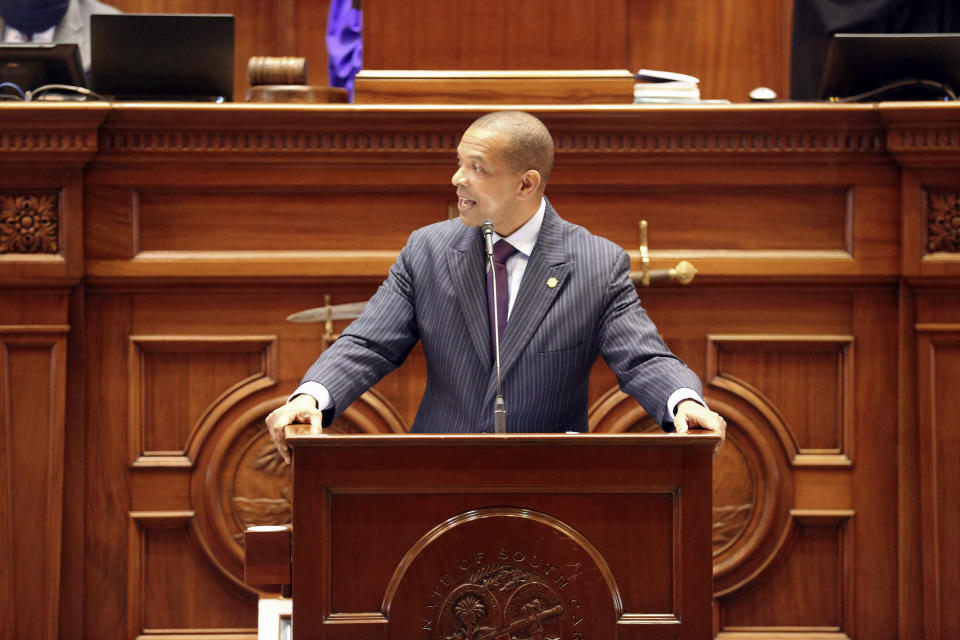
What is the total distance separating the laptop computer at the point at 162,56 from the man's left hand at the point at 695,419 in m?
1.59

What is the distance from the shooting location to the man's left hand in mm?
1799

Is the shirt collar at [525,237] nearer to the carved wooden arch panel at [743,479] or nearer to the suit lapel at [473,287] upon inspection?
the suit lapel at [473,287]

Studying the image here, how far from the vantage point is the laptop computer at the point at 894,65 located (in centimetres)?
277

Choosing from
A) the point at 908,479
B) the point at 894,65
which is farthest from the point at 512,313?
the point at 894,65

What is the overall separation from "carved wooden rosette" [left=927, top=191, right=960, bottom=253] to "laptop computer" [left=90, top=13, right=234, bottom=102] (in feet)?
5.92

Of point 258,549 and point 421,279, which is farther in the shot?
point 421,279

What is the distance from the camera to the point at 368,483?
5.26 ft

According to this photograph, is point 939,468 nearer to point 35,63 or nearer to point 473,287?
point 473,287

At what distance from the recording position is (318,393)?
2.00 metres

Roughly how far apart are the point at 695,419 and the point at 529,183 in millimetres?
619

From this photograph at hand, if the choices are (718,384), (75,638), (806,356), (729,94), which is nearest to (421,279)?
(718,384)

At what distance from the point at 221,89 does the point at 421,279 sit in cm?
98

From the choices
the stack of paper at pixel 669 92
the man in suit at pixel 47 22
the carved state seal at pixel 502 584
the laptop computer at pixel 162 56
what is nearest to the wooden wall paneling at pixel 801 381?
the stack of paper at pixel 669 92

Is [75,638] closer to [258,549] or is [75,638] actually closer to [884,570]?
[258,549]
